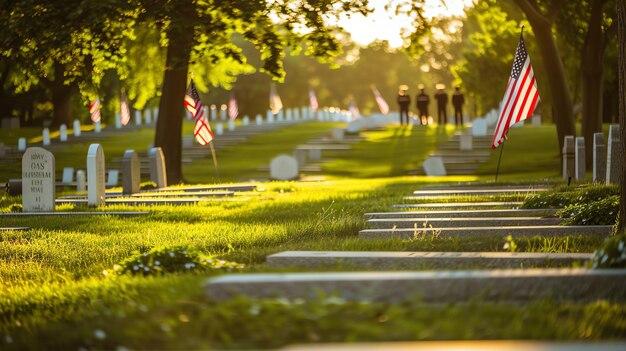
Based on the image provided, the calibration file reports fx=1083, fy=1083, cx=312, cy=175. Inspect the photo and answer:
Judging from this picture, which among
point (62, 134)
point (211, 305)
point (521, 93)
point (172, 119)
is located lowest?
point (211, 305)

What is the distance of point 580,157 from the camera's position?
2506 cm

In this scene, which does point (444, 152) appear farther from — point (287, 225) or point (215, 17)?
point (287, 225)

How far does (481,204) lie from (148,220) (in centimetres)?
541

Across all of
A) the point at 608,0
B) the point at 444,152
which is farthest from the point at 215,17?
the point at 444,152

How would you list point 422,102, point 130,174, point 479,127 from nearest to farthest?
point 130,174
point 479,127
point 422,102

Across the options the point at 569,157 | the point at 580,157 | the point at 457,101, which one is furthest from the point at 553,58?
the point at 457,101

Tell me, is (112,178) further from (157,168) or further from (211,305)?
(211,305)

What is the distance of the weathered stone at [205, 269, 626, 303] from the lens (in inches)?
277

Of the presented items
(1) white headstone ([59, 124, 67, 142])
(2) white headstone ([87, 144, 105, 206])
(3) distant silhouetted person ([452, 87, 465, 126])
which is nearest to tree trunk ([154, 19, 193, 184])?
(2) white headstone ([87, 144, 105, 206])

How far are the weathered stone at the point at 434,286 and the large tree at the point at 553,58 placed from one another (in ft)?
73.4

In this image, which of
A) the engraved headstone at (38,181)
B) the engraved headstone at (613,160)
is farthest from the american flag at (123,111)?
the engraved headstone at (613,160)

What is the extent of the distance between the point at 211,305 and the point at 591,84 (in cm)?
2641

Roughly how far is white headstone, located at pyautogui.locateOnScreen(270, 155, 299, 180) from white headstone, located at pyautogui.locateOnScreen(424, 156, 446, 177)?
4.65m

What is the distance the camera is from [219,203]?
20984 millimetres
